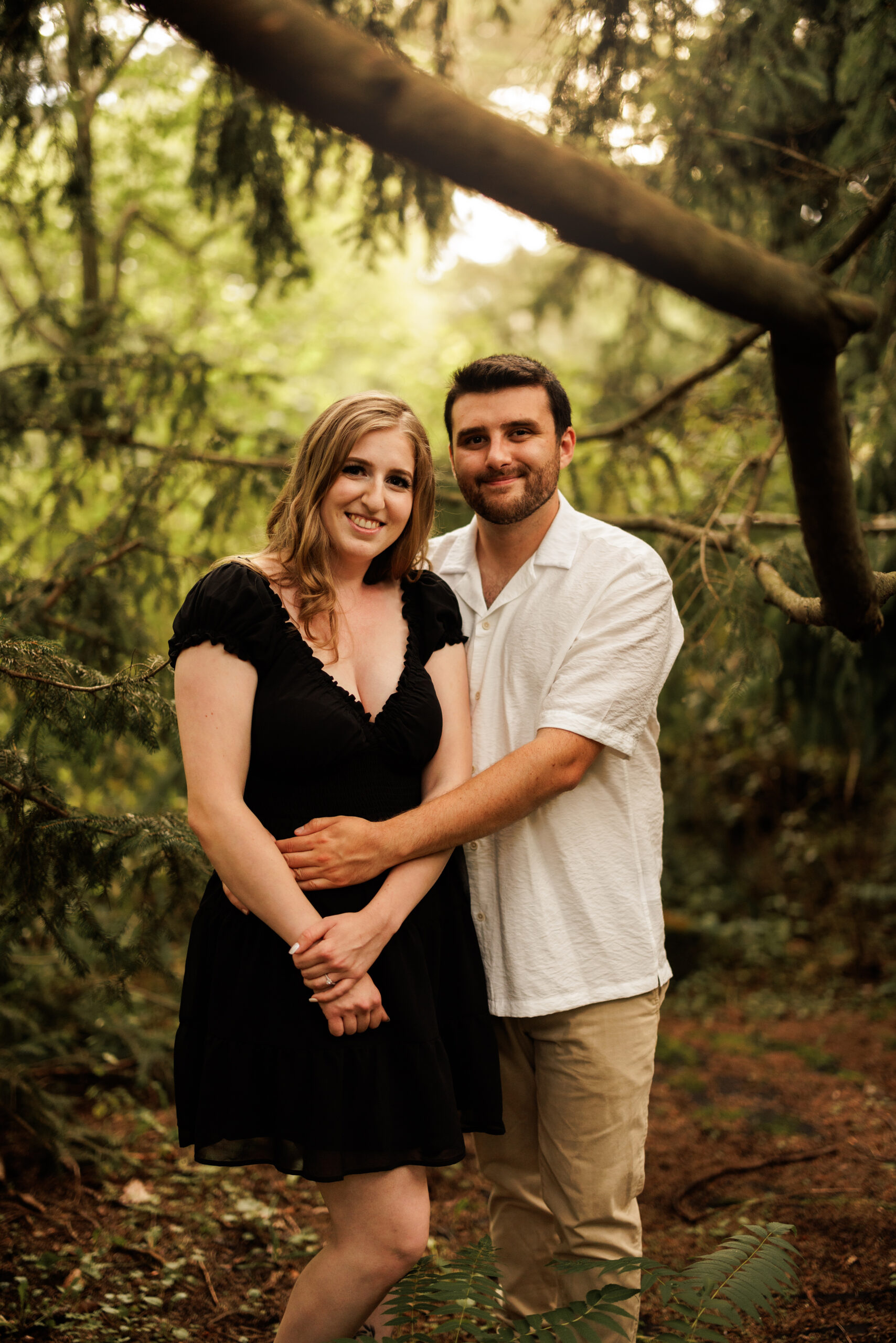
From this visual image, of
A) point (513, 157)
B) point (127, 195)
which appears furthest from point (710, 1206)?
point (127, 195)

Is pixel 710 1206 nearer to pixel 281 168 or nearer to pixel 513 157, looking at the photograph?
pixel 513 157

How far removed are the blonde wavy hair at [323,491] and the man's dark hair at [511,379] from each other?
0.89ft

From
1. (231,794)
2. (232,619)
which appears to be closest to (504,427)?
(232,619)

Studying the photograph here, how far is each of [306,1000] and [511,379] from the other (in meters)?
1.53

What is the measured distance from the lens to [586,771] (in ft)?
7.70

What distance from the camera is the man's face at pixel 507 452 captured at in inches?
95.5

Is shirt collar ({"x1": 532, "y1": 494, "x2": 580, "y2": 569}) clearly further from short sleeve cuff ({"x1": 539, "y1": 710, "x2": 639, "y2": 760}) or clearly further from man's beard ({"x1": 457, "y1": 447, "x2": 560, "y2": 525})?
short sleeve cuff ({"x1": 539, "y1": 710, "x2": 639, "y2": 760})

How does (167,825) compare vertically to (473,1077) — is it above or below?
above

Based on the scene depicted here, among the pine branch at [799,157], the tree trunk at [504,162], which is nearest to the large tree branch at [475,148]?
the tree trunk at [504,162]

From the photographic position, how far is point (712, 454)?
183 inches

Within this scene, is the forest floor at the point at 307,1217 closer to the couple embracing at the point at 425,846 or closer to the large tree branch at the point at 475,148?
the couple embracing at the point at 425,846

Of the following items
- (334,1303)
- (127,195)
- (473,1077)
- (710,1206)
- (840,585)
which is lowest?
(710,1206)

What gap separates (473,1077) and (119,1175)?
7.01 ft

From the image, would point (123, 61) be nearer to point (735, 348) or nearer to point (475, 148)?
point (735, 348)
